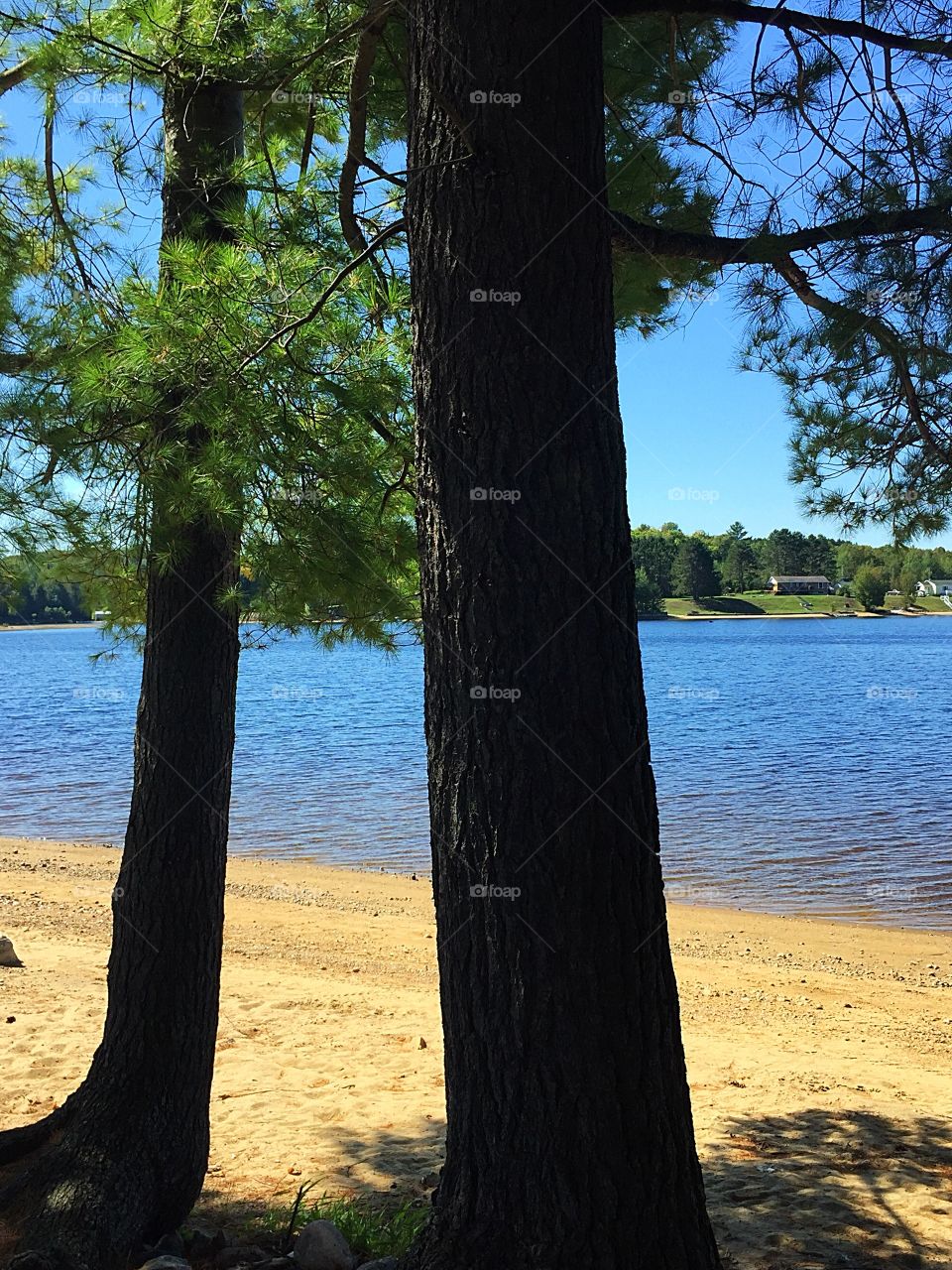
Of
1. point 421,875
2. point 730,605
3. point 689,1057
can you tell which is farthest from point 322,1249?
point 730,605

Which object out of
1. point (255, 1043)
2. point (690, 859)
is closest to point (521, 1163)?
point (255, 1043)

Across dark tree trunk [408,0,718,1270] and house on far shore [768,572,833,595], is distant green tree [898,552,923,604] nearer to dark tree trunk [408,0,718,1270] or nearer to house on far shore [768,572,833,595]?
dark tree trunk [408,0,718,1270]

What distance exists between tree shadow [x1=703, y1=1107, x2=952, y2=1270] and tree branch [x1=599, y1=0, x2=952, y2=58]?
4.03m

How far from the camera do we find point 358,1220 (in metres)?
4.26

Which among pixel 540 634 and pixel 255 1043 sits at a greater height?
pixel 540 634

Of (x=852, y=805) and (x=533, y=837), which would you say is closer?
(x=533, y=837)

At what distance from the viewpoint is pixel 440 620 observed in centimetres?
276

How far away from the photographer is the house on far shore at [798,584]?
87.1 metres

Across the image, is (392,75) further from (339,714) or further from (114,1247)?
(339,714)

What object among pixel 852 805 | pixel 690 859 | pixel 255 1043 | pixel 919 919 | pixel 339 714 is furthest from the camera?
pixel 339 714

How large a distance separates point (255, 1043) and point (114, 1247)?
3233mm

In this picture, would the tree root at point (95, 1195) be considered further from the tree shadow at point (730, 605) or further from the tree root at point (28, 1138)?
the tree shadow at point (730, 605)

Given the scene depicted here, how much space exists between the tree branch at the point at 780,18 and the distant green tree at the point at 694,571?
8048cm

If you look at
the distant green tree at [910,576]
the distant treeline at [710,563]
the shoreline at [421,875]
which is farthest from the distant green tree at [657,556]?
the distant green tree at [910,576]
